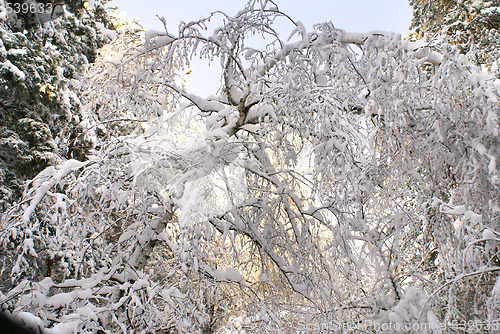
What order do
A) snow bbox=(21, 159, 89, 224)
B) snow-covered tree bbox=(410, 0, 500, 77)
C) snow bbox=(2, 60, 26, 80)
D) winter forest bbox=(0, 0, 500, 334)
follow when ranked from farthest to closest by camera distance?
snow-covered tree bbox=(410, 0, 500, 77), snow bbox=(2, 60, 26, 80), snow bbox=(21, 159, 89, 224), winter forest bbox=(0, 0, 500, 334)

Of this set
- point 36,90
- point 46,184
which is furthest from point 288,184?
point 36,90

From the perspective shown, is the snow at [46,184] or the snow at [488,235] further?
the snow at [46,184]

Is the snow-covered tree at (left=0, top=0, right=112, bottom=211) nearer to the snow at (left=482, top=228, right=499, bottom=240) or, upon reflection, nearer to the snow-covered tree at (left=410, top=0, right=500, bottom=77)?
the snow at (left=482, top=228, right=499, bottom=240)

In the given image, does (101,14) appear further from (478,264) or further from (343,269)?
(478,264)

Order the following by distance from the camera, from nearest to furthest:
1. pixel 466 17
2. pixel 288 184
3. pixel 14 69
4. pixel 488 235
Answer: pixel 488 235 < pixel 288 184 < pixel 14 69 < pixel 466 17

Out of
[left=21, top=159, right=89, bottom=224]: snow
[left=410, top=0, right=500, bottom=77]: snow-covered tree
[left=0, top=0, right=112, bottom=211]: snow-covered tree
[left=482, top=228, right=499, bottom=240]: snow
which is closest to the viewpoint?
[left=482, top=228, right=499, bottom=240]: snow

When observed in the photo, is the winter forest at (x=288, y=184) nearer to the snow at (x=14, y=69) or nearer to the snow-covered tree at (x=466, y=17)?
the snow at (x=14, y=69)

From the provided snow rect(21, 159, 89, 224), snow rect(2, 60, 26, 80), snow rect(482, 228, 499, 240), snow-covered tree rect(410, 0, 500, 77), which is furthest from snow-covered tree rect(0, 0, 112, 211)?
snow-covered tree rect(410, 0, 500, 77)

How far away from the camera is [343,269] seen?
3424 millimetres

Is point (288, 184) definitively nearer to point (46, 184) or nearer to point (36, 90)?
point (46, 184)

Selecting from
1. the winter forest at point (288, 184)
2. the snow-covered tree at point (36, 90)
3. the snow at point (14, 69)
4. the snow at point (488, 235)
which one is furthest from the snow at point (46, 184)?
the snow at point (14, 69)

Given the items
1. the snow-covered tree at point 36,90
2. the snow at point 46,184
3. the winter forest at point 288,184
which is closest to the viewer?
the winter forest at point 288,184

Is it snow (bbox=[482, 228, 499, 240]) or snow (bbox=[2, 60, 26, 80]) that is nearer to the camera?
snow (bbox=[482, 228, 499, 240])

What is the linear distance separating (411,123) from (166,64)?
2.30m
